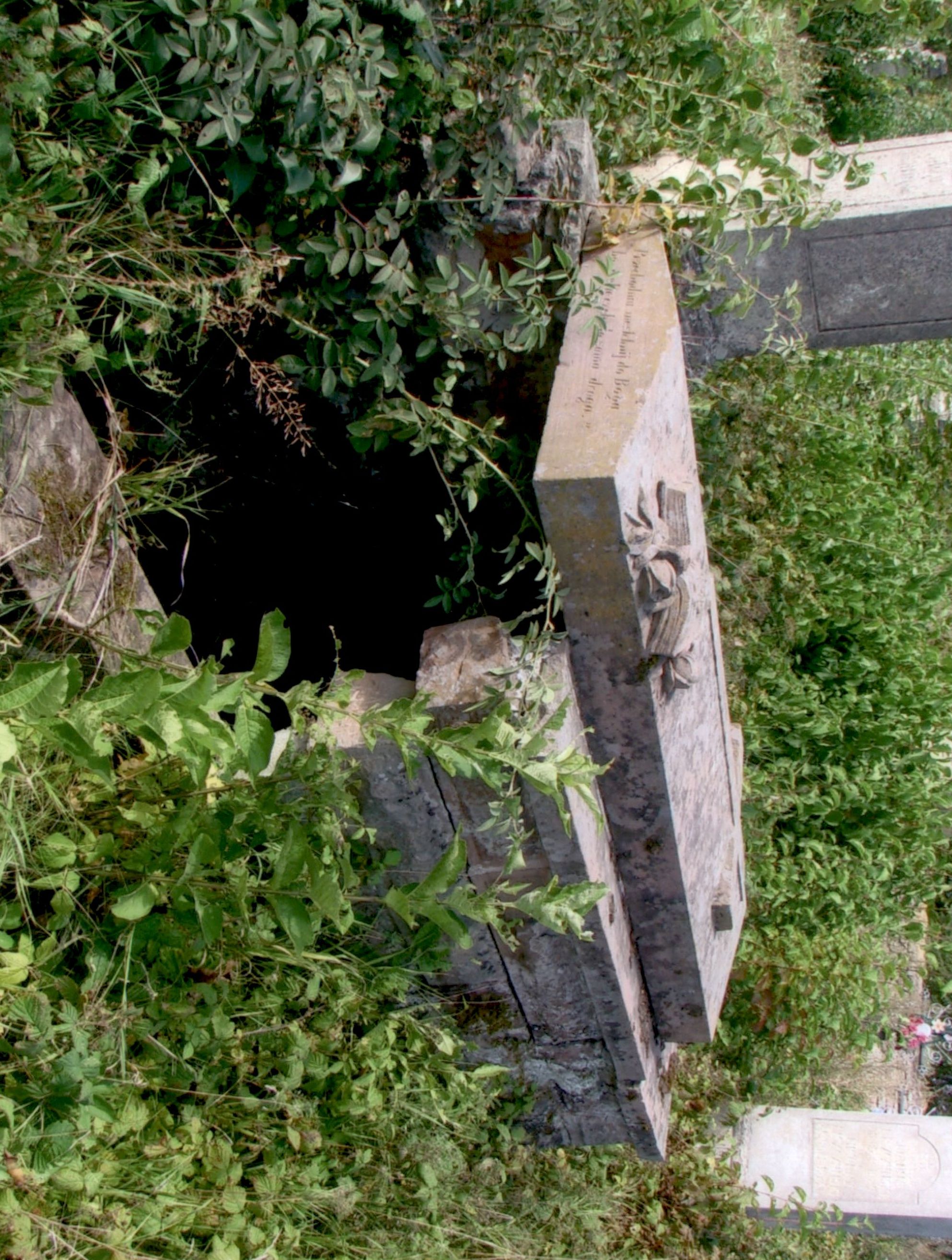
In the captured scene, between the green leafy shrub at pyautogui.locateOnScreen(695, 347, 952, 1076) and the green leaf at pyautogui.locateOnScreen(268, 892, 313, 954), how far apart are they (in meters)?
2.75

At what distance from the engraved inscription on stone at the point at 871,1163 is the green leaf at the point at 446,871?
3.05m

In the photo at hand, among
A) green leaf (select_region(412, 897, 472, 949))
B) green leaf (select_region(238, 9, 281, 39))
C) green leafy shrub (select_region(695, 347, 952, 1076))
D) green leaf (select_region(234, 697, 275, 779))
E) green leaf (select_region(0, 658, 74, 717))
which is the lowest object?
green leafy shrub (select_region(695, 347, 952, 1076))

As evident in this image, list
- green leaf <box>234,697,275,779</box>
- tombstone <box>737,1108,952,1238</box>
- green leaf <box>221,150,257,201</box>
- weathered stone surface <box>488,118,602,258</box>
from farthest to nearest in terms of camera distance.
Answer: tombstone <box>737,1108,952,1238</box>, weathered stone surface <box>488,118,602,258</box>, green leaf <box>221,150,257,201</box>, green leaf <box>234,697,275,779</box>

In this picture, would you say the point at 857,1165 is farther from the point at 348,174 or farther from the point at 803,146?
the point at 348,174

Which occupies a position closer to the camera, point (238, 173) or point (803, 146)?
point (238, 173)

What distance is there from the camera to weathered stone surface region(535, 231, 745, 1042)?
2.33 m

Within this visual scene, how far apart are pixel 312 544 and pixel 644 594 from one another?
1.13 meters

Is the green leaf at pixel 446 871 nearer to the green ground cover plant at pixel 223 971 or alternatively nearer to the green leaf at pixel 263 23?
the green ground cover plant at pixel 223 971

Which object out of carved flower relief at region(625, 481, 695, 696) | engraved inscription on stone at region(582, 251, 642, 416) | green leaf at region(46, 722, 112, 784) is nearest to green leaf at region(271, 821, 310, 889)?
green leaf at region(46, 722, 112, 784)

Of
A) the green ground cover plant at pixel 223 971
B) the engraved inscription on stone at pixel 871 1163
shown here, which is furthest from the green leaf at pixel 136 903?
the engraved inscription on stone at pixel 871 1163

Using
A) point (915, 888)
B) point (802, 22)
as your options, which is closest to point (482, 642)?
point (802, 22)

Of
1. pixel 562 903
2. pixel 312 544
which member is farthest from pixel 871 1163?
pixel 312 544

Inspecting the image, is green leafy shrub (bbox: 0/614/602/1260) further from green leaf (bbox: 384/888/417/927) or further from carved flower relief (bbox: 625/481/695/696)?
carved flower relief (bbox: 625/481/695/696)

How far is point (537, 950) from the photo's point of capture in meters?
2.84
